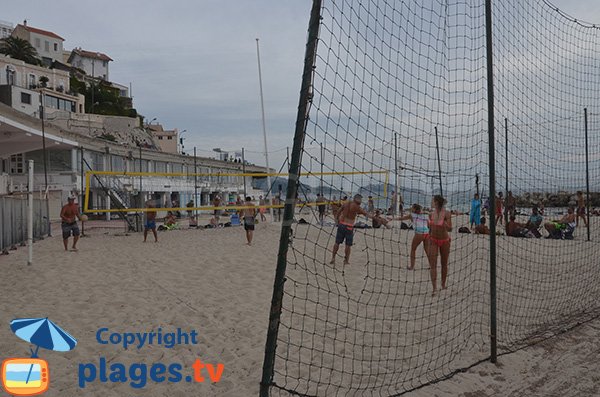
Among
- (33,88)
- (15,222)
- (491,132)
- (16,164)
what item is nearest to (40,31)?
(33,88)

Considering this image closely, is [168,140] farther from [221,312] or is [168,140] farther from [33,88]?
[221,312]

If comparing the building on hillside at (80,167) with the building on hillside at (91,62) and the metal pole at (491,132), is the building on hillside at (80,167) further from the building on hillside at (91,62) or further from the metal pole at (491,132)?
the building on hillside at (91,62)

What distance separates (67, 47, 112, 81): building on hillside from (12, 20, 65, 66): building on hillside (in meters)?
5.65

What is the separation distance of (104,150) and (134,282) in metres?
22.4

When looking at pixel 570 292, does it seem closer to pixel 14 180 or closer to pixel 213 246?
pixel 213 246

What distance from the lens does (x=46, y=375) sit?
10.6 ft

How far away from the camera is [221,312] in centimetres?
504

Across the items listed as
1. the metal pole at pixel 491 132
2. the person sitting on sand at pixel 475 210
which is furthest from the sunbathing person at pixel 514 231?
the metal pole at pixel 491 132

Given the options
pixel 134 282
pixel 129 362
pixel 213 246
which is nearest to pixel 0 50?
pixel 213 246

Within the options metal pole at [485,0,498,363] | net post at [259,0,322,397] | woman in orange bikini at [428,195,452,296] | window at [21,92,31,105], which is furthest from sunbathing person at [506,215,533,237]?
window at [21,92,31,105]

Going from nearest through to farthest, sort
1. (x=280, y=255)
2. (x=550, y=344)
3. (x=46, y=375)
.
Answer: (x=280, y=255), (x=46, y=375), (x=550, y=344)

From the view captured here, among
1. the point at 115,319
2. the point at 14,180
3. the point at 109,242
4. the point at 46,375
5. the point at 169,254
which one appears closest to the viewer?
the point at 46,375

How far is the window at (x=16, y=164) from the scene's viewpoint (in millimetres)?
24967

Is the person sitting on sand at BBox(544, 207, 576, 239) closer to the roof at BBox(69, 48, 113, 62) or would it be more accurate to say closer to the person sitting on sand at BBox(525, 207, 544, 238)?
the person sitting on sand at BBox(525, 207, 544, 238)
